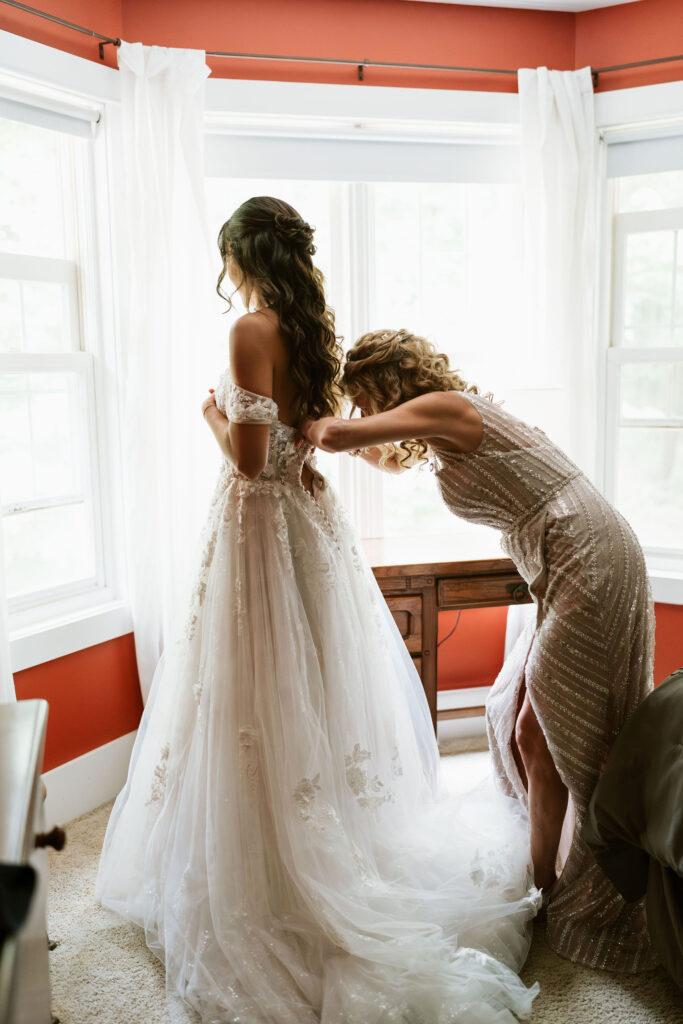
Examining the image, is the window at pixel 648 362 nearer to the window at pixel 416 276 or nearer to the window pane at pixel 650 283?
the window pane at pixel 650 283

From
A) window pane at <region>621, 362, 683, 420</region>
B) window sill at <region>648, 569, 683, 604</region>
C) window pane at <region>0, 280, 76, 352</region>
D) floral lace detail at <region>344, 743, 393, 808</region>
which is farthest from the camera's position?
window pane at <region>621, 362, 683, 420</region>

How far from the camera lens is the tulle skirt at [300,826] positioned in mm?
1843

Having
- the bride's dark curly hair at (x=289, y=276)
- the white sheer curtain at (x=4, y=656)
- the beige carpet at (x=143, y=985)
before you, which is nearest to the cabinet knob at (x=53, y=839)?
the beige carpet at (x=143, y=985)

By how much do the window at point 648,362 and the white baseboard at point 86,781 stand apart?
2155 mm

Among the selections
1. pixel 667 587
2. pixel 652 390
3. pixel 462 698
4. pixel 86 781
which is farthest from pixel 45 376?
pixel 667 587

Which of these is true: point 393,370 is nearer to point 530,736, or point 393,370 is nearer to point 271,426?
point 271,426

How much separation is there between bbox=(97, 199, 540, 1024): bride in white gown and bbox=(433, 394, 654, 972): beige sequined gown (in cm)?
18

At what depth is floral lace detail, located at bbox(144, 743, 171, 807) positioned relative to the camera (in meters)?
2.21

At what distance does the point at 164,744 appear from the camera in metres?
2.25

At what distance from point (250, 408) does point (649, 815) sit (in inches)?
48.8

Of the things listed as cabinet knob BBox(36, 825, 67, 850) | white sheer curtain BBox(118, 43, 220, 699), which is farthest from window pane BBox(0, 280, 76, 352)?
cabinet knob BBox(36, 825, 67, 850)

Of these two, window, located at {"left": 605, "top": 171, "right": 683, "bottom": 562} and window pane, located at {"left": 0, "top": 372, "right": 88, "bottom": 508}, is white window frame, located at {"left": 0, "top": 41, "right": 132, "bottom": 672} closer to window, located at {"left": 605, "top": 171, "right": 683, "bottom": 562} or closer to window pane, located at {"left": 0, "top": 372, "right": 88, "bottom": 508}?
window pane, located at {"left": 0, "top": 372, "right": 88, "bottom": 508}

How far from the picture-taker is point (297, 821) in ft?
6.48

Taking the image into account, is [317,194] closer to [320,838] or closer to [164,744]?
[164,744]
